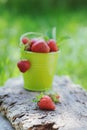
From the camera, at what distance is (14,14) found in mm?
5074

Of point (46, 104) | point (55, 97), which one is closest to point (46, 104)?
point (46, 104)

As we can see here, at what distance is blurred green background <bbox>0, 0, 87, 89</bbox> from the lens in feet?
10.4

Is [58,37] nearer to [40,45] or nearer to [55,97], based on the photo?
[40,45]

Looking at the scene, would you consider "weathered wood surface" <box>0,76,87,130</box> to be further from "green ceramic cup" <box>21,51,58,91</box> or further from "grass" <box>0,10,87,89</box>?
"grass" <box>0,10,87,89</box>

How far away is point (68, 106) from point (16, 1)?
399 centimetres

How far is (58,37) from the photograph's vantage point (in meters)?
3.92

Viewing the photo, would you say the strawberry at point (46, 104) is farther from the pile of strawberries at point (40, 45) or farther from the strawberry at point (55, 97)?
the pile of strawberries at point (40, 45)

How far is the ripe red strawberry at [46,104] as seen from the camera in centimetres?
174

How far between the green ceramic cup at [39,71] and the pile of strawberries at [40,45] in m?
0.02

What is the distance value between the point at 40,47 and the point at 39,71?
126 mm

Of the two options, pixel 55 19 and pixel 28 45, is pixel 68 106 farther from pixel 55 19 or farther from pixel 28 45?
pixel 55 19

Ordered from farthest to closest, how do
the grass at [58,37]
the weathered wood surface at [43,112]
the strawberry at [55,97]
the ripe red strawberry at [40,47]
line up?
1. the grass at [58,37]
2. the ripe red strawberry at [40,47]
3. the strawberry at [55,97]
4. the weathered wood surface at [43,112]

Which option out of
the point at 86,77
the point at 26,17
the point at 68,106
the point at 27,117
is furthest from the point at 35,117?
the point at 26,17

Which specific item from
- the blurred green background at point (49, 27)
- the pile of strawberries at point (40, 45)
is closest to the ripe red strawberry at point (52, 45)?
the pile of strawberries at point (40, 45)
